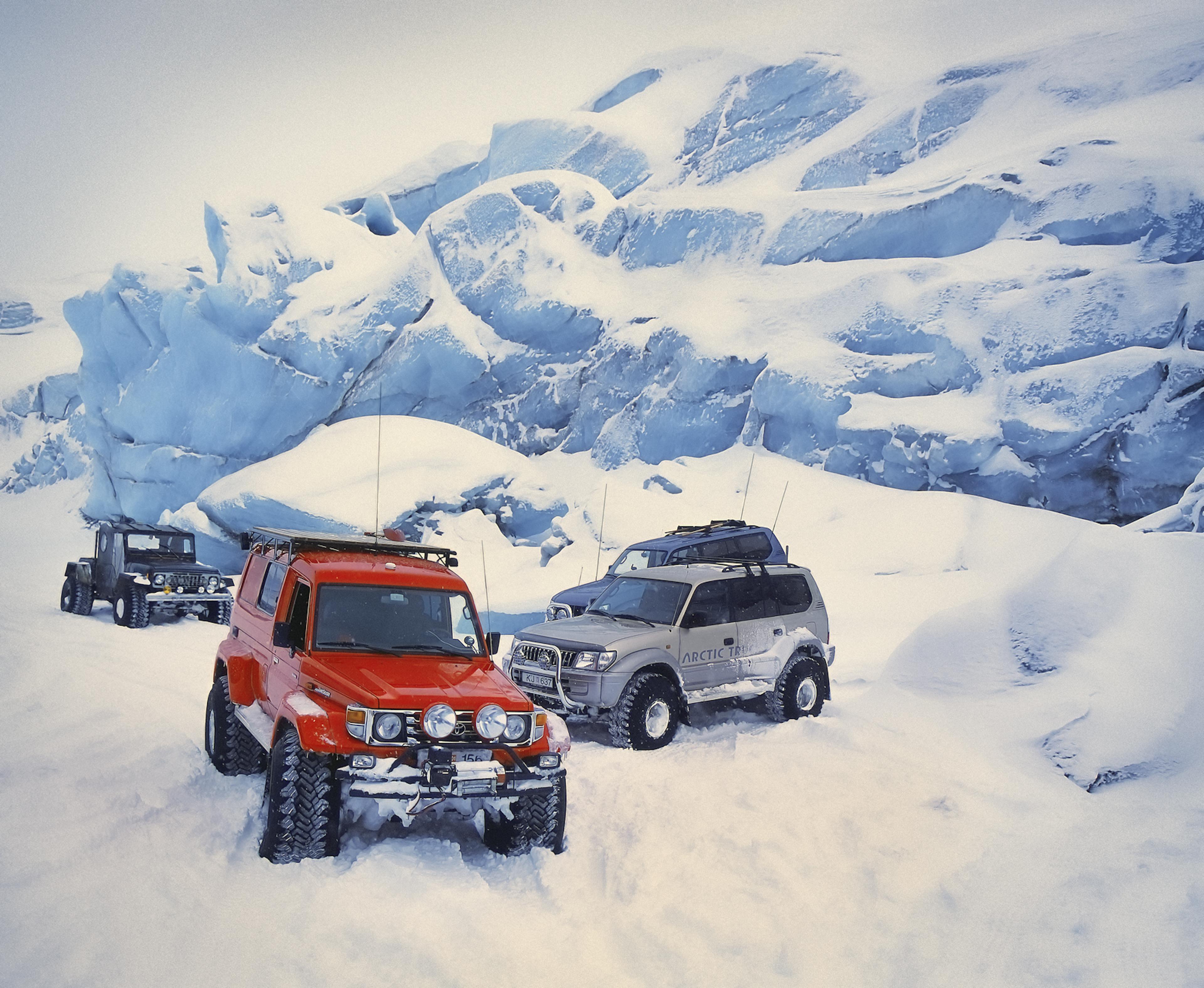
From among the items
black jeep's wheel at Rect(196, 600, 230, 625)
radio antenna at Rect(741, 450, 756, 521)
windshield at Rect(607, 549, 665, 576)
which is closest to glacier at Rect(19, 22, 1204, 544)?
radio antenna at Rect(741, 450, 756, 521)

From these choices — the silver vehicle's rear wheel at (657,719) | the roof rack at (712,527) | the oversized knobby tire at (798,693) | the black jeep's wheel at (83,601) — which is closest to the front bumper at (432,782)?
the silver vehicle's rear wheel at (657,719)

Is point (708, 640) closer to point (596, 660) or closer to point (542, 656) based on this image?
point (596, 660)

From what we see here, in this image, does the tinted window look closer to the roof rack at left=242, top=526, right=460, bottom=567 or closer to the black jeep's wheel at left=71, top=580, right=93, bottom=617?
the roof rack at left=242, top=526, right=460, bottom=567

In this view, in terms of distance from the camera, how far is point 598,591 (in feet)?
38.6

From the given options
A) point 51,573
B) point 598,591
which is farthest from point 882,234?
point 51,573

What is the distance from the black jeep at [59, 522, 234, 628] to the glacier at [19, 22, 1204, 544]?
11226 mm

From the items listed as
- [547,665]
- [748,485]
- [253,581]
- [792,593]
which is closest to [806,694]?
[792,593]

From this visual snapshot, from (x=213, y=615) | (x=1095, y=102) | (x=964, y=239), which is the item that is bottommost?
(x=213, y=615)

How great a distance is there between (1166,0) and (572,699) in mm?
36281

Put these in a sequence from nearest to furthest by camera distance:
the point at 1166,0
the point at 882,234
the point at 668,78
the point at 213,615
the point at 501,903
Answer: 1. the point at 501,903
2. the point at 213,615
3. the point at 882,234
4. the point at 1166,0
5. the point at 668,78

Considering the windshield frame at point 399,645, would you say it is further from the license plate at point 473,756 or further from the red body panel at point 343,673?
the license plate at point 473,756

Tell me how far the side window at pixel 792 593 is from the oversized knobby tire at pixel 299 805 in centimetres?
571

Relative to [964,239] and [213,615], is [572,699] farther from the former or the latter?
[964,239]

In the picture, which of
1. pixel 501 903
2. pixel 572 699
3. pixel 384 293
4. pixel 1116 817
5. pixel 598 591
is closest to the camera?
pixel 501 903
